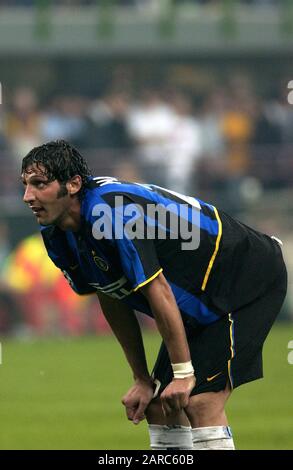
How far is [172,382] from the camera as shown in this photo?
5965mm

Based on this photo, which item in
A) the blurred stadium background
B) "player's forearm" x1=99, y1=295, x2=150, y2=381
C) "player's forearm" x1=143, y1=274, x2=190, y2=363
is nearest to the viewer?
"player's forearm" x1=143, y1=274, x2=190, y2=363

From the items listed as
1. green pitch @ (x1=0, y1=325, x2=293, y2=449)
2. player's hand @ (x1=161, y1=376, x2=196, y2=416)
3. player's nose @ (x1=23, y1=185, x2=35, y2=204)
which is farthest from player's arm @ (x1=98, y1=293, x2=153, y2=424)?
green pitch @ (x1=0, y1=325, x2=293, y2=449)

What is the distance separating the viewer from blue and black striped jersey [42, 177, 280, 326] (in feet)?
19.1

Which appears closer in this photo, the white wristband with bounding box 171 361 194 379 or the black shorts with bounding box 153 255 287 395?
the white wristband with bounding box 171 361 194 379

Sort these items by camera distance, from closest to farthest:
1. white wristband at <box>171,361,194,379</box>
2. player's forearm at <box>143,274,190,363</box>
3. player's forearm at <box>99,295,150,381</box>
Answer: player's forearm at <box>143,274,190,363</box>
white wristband at <box>171,361,194,379</box>
player's forearm at <box>99,295,150,381</box>

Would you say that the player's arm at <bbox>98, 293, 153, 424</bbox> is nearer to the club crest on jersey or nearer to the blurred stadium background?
the club crest on jersey

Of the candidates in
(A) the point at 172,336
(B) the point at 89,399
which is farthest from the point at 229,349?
(B) the point at 89,399

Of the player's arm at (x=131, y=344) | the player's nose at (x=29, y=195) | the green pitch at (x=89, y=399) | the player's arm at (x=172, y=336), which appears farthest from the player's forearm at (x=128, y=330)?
the green pitch at (x=89, y=399)

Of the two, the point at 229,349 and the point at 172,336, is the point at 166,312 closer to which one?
the point at 172,336

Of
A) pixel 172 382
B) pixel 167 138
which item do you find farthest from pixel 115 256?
pixel 167 138

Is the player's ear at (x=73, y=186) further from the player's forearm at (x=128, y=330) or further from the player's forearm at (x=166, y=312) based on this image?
the player's forearm at (x=128, y=330)

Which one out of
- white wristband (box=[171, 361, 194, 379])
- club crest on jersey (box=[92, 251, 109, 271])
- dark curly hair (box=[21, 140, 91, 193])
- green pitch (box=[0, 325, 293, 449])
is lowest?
green pitch (box=[0, 325, 293, 449])

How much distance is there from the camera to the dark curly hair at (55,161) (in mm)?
5914

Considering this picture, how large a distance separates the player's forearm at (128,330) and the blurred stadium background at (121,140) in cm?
205
